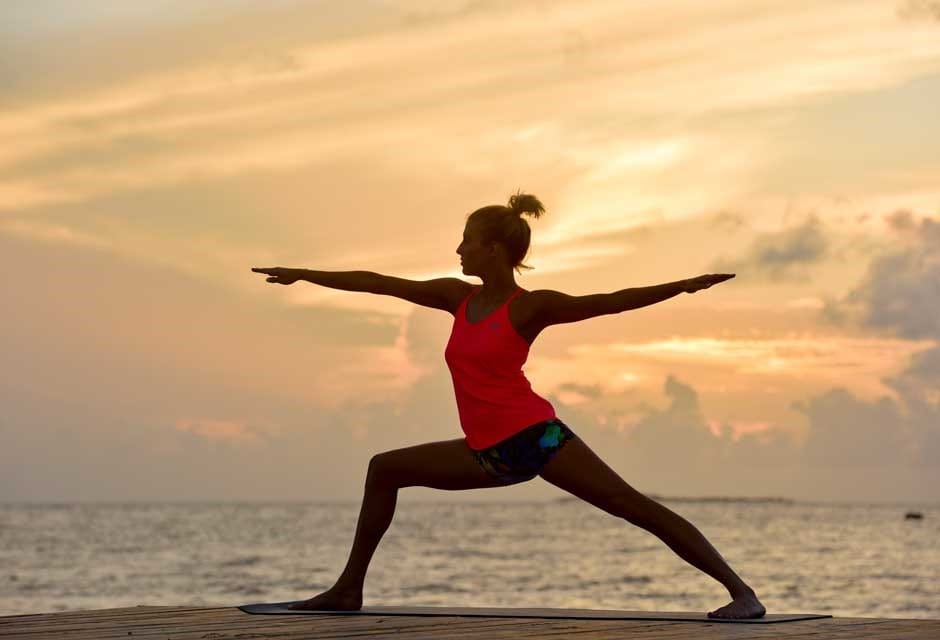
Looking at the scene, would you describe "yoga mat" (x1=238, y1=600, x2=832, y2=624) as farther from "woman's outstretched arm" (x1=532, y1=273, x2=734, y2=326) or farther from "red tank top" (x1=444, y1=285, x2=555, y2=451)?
"woman's outstretched arm" (x1=532, y1=273, x2=734, y2=326)

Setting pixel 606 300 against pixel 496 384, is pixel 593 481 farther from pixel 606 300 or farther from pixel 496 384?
pixel 606 300

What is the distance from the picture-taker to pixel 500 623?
6184 mm

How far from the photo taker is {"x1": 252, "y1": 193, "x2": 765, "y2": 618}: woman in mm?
6375

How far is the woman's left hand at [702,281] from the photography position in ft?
19.9

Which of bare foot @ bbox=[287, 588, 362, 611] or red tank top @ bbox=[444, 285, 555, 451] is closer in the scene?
red tank top @ bbox=[444, 285, 555, 451]

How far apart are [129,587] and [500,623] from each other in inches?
1240

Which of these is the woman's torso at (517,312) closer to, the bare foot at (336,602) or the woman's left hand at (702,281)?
the woman's left hand at (702,281)

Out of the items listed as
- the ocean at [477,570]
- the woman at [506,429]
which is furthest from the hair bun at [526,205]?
the ocean at [477,570]

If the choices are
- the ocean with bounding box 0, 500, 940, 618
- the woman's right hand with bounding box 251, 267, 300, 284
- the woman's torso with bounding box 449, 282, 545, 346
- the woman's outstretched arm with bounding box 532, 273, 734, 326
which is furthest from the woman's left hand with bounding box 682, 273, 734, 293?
the ocean with bounding box 0, 500, 940, 618

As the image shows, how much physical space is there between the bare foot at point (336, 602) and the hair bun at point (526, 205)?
6.56ft

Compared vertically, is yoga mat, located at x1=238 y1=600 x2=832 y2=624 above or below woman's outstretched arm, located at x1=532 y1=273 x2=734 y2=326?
below

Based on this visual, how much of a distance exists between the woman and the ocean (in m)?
15.8

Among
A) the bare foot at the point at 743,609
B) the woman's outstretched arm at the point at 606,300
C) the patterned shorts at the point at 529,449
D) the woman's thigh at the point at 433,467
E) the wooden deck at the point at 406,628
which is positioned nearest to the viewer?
the wooden deck at the point at 406,628

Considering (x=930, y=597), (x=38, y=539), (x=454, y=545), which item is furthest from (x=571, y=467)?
(x=38, y=539)
